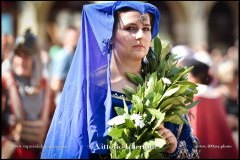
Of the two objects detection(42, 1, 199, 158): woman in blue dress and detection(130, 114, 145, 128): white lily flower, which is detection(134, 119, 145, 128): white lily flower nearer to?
detection(130, 114, 145, 128): white lily flower

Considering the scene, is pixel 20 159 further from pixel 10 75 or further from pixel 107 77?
pixel 107 77

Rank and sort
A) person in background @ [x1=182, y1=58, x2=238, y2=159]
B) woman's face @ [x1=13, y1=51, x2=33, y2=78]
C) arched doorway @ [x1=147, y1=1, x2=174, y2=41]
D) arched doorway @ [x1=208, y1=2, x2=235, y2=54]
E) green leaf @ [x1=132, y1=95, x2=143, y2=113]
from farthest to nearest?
arched doorway @ [x1=208, y1=2, x2=235, y2=54] → arched doorway @ [x1=147, y1=1, x2=174, y2=41] → woman's face @ [x1=13, y1=51, x2=33, y2=78] → person in background @ [x1=182, y1=58, x2=238, y2=159] → green leaf @ [x1=132, y1=95, x2=143, y2=113]

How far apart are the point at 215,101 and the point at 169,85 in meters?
2.92

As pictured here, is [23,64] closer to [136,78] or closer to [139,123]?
[136,78]

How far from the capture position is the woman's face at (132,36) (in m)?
3.35

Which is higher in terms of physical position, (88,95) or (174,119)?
(88,95)

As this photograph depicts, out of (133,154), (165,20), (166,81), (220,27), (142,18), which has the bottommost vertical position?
(133,154)

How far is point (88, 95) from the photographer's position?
3295 mm

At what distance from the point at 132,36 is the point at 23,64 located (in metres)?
3.39

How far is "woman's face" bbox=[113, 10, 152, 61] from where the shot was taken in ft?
11.0

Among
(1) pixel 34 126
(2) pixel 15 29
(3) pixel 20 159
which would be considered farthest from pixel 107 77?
(2) pixel 15 29

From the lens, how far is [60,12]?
1705cm

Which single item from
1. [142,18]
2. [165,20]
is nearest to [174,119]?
[142,18]

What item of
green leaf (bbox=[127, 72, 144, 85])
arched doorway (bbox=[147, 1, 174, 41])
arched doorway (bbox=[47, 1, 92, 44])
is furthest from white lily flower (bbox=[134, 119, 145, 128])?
arched doorway (bbox=[147, 1, 174, 41])
